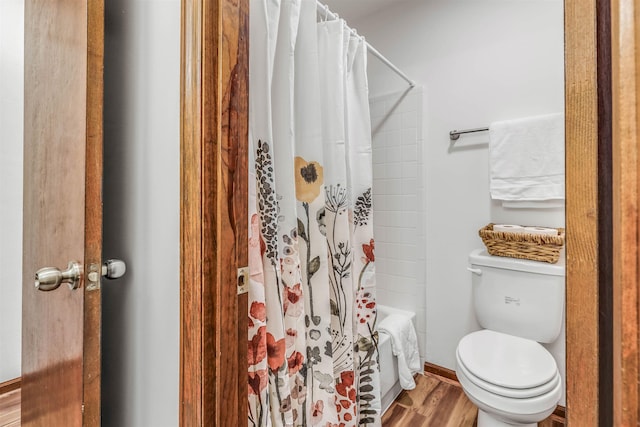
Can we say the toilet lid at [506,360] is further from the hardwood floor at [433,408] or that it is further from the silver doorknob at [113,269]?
the silver doorknob at [113,269]

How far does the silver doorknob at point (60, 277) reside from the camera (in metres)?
0.66

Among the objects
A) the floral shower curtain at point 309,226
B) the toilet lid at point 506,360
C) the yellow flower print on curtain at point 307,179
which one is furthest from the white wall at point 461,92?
the yellow flower print on curtain at point 307,179

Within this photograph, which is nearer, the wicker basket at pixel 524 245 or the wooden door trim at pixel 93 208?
the wooden door trim at pixel 93 208

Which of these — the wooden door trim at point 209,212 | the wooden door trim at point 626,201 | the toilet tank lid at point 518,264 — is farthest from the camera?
the toilet tank lid at point 518,264

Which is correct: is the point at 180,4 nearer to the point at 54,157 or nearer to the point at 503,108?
the point at 54,157

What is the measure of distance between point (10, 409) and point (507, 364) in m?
2.11

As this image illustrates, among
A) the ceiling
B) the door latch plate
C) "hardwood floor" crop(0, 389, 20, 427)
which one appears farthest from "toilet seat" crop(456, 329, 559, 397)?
the ceiling

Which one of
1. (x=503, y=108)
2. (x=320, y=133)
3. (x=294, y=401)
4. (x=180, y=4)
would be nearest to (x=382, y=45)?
(x=503, y=108)

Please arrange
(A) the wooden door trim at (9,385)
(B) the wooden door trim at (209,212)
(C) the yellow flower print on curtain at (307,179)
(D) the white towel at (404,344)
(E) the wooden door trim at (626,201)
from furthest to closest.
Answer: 1. (D) the white towel at (404,344)
2. (A) the wooden door trim at (9,385)
3. (C) the yellow flower print on curtain at (307,179)
4. (B) the wooden door trim at (209,212)
5. (E) the wooden door trim at (626,201)

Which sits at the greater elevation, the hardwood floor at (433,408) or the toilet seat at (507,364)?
the toilet seat at (507,364)

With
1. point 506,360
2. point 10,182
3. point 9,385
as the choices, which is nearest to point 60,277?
point 10,182

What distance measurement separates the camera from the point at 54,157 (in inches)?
30.8

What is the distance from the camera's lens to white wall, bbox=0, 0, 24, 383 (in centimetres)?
135

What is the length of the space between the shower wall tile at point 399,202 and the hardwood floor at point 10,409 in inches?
76.2
